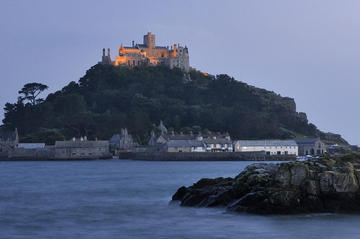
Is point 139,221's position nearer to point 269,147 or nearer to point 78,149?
point 269,147

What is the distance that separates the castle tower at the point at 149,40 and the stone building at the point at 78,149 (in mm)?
50780

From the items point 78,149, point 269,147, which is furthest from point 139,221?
point 78,149

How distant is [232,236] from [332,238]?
372cm

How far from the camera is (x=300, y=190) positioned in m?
26.3

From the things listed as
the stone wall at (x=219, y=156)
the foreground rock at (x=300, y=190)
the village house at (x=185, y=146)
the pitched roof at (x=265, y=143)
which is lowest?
the foreground rock at (x=300, y=190)

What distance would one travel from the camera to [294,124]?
124m

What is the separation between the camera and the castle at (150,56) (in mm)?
141750

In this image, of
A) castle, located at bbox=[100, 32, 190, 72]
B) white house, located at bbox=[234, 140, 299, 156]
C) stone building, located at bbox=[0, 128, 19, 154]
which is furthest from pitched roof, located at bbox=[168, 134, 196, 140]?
castle, located at bbox=[100, 32, 190, 72]

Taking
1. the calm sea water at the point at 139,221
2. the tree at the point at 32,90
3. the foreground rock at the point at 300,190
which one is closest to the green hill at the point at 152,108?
the tree at the point at 32,90

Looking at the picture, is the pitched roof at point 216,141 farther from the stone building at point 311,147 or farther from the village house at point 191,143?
the stone building at point 311,147

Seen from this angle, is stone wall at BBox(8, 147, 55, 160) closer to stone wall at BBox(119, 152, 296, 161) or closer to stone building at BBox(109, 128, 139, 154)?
stone building at BBox(109, 128, 139, 154)

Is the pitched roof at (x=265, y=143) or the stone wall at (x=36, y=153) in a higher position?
the pitched roof at (x=265, y=143)

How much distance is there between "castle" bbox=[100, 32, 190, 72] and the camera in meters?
142

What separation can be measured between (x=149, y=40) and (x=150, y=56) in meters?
3.95
